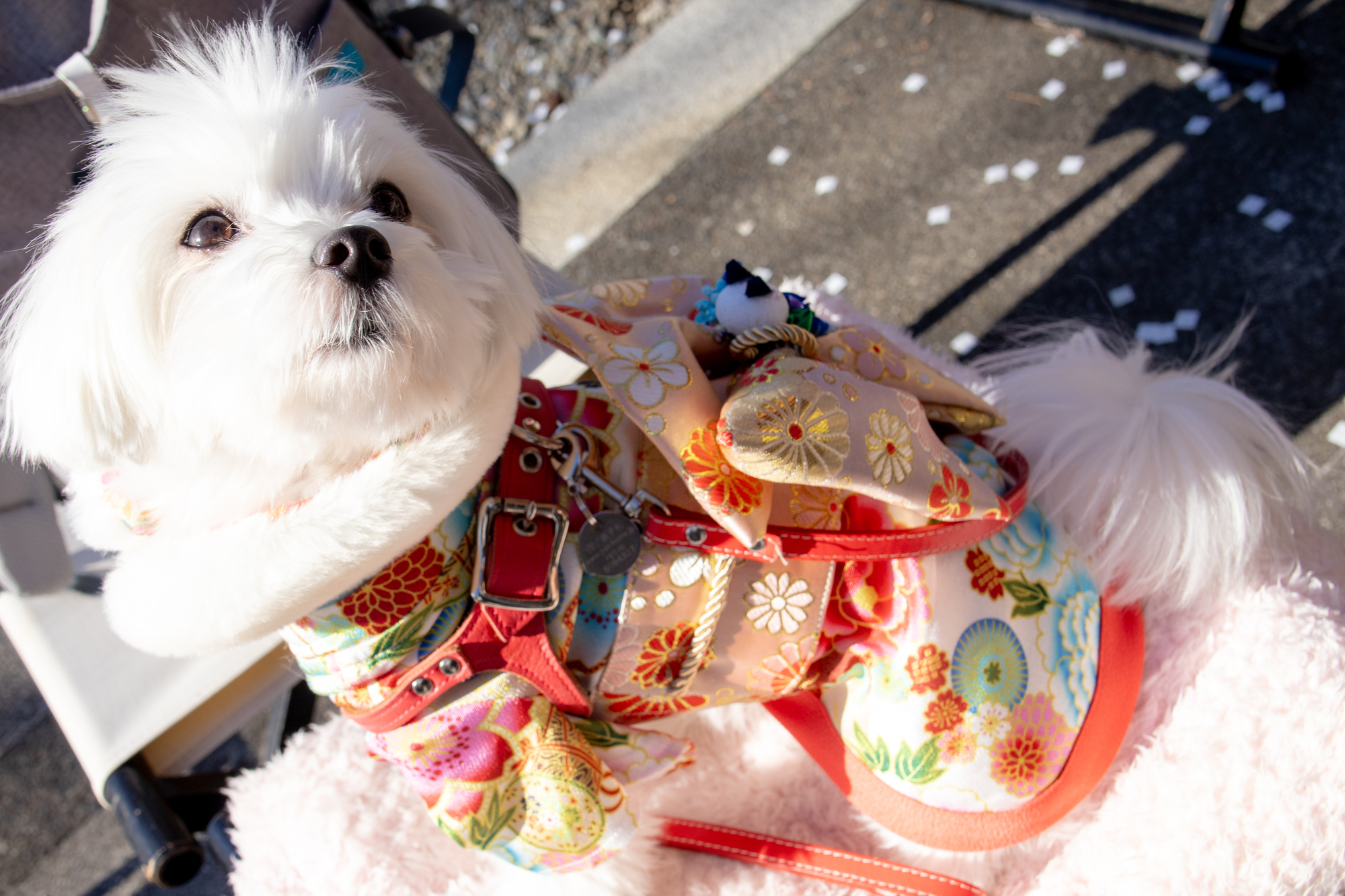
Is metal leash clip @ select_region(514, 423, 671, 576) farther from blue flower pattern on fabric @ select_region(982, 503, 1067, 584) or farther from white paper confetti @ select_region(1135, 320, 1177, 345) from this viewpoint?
white paper confetti @ select_region(1135, 320, 1177, 345)

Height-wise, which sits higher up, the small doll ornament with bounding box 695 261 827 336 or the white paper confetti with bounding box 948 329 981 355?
the small doll ornament with bounding box 695 261 827 336

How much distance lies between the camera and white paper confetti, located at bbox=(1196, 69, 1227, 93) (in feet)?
5.59

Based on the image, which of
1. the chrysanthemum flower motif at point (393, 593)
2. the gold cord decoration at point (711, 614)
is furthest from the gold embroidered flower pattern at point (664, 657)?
the chrysanthemum flower motif at point (393, 593)

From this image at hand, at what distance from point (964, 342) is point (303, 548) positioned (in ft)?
4.32

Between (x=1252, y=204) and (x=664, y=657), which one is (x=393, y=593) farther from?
(x=1252, y=204)

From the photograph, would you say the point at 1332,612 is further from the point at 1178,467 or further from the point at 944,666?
the point at 944,666

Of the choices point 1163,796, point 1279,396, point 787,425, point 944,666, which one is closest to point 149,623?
point 787,425

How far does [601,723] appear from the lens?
87 centimetres

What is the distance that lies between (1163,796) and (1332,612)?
274 mm

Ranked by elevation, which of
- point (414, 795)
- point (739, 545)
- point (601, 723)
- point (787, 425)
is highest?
point (787, 425)

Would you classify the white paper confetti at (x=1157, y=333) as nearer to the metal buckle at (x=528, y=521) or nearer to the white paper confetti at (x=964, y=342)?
the white paper confetti at (x=964, y=342)

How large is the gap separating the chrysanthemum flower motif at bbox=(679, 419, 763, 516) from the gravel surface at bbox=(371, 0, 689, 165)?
1.72 m

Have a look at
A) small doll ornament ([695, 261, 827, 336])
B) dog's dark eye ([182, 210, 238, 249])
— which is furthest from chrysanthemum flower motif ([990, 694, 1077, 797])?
dog's dark eye ([182, 210, 238, 249])

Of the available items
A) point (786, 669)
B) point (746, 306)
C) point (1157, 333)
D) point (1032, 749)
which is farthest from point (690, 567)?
point (1157, 333)
